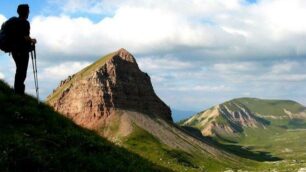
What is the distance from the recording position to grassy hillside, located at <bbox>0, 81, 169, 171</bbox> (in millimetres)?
17219

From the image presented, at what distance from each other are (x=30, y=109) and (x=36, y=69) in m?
4.19

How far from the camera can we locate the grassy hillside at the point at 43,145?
56.5 ft

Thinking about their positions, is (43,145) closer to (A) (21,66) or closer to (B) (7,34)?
(A) (21,66)

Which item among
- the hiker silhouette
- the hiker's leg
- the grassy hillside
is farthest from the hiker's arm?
the grassy hillside

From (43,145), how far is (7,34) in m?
6.47

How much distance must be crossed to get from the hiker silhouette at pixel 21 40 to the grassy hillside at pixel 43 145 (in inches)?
56.6

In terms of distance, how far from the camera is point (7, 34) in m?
22.9

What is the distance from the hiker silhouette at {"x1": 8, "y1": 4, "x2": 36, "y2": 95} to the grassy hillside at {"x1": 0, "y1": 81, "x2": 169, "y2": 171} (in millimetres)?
1437

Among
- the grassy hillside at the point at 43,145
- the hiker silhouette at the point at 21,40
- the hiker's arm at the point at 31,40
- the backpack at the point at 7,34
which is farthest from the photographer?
the hiker's arm at the point at 31,40

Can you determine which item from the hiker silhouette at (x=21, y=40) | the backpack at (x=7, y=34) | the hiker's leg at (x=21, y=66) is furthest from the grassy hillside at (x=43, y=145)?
the backpack at (x=7, y=34)

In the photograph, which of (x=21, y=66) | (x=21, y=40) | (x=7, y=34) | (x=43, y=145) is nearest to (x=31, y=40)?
(x=21, y=40)

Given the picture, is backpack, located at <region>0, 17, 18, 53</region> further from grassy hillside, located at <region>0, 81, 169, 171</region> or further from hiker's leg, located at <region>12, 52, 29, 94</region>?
grassy hillside, located at <region>0, 81, 169, 171</region>

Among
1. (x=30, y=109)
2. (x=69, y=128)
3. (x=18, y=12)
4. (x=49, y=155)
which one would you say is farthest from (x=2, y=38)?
(x=49, y=155)

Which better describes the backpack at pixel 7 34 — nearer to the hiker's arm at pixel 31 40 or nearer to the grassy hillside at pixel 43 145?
the hiker's arm at pixel 31 40
